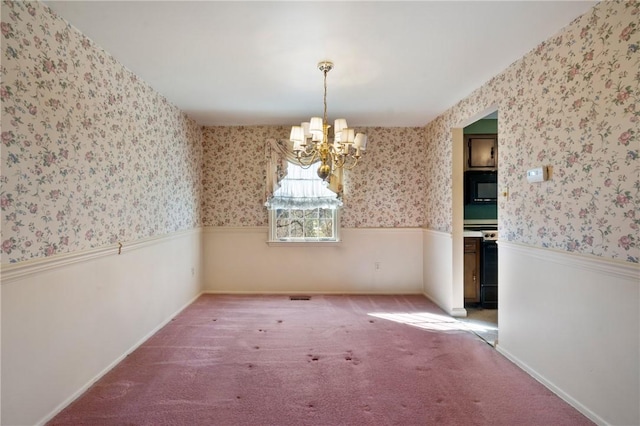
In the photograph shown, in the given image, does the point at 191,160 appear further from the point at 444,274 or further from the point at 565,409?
the point at 565,409

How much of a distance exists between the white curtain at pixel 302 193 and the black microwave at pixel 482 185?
1.88 meters

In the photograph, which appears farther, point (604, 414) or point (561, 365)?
point (561, 365)

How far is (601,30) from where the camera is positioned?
1879 mm

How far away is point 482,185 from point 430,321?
2097mm

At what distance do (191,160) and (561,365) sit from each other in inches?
172

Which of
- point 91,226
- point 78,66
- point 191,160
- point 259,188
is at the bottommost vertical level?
point 91,226

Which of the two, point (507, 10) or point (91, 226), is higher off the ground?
point (507, 10)

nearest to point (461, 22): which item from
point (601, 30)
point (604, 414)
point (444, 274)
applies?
point (601, 30)

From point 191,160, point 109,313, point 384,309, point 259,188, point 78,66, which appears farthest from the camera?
point 259,188

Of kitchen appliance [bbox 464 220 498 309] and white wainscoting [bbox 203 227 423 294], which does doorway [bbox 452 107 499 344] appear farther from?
white wainscoting [bbox 203 227 423 294]

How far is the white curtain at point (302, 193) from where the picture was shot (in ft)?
15.1

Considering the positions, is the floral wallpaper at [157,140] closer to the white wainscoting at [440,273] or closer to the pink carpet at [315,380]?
the pink carpet at [315,380]

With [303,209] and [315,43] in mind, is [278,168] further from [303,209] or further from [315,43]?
[315,43]

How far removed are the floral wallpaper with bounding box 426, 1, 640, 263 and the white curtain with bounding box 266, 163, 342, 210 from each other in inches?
92.9
